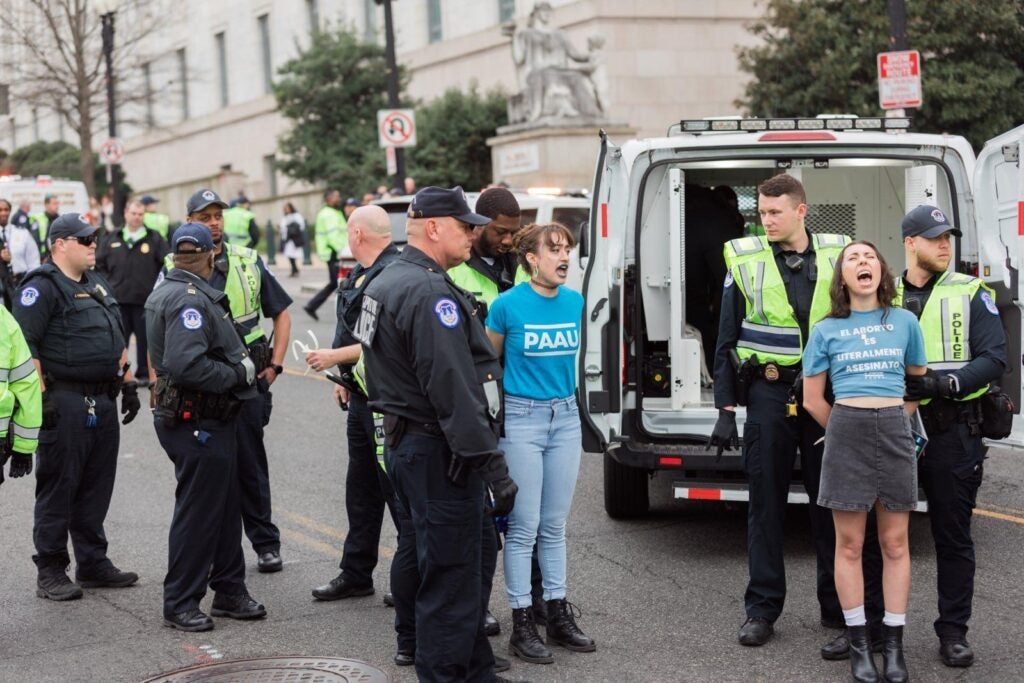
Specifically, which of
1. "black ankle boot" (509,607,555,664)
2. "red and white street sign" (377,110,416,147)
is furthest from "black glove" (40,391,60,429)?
"red and white street sign" (377,110,416,147)

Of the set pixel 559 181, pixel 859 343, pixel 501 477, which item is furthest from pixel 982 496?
pixel 559 181

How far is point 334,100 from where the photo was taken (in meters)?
37.2

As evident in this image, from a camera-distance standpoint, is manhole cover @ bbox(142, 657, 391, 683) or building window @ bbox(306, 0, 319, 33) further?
building window @ bbox(306, 0, 319, 33)

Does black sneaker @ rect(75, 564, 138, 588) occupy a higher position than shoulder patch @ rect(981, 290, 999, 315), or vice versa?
shoulder patch @ rect(981, 290, 999, 315)

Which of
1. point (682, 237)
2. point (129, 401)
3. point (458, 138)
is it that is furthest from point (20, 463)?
point (458, 138)

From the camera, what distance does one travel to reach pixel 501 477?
5.03 m

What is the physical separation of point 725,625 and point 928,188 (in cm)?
264

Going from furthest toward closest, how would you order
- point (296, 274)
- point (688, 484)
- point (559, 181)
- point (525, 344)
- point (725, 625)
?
point (296, 274) < point (559, 181) < point (688, 484) < point (725, 625) < point (525, 344)

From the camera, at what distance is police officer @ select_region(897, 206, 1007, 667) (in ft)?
18.7

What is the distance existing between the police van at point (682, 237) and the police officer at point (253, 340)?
167cm

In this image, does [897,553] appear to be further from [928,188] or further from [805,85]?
[805,85]

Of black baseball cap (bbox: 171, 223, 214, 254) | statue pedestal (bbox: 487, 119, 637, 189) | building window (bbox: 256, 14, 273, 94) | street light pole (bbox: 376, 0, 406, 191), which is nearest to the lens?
black baseball cap (bbox: 171, 223, 214, 254)

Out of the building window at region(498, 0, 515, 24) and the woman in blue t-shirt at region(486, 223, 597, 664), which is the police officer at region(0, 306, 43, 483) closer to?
the woman in blue t-shirt at region(486, 223, 597, 664)

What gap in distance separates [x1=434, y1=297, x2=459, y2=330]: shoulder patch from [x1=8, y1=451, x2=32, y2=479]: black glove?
7.76ft
